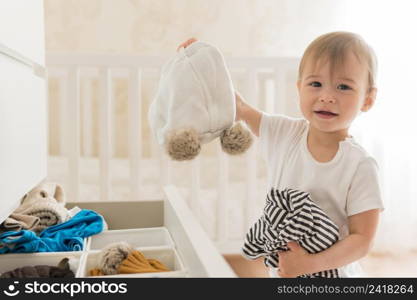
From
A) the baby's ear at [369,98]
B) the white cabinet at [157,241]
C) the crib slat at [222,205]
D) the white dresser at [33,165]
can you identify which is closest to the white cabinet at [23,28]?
the white dresser at [33,165]

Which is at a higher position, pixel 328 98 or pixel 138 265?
pixel 328 98

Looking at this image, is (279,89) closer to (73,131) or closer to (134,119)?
(134,119)

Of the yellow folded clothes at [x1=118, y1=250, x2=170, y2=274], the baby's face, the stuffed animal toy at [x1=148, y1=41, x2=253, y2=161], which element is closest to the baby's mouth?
the baby's face

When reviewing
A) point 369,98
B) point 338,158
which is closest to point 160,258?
Answer: point 338,158

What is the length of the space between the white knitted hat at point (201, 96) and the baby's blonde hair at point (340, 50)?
177mm

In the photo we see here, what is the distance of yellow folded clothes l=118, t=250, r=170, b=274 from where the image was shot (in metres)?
0.83

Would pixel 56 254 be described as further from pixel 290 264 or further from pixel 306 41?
pixel 306 41

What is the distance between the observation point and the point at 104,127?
1.62m

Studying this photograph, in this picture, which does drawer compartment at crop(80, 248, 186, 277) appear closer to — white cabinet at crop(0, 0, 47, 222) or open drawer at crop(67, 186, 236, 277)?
open drawer at crop(67, 186, 236, 277)

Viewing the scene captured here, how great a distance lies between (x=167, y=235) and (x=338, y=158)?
17.2 inches

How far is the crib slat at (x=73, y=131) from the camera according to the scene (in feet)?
5.23

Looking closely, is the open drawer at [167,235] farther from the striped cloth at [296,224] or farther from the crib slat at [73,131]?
the crib slat at [73,131]

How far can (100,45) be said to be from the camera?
8.16ft

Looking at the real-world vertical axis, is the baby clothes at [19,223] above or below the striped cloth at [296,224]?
below
